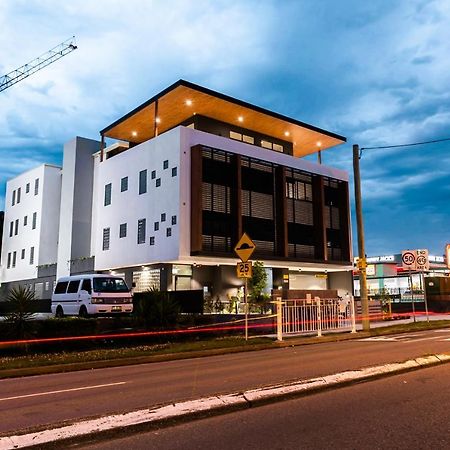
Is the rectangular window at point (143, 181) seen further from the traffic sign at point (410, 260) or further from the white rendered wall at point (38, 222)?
the traffic sign at point (410, 260)

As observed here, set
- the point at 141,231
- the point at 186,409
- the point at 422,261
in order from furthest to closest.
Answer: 1. the point at 141,231
2. the point at 422,261
3. the point at 186,409

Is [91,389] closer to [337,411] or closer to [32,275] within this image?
[337,411]

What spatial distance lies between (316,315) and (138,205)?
22.9 metres

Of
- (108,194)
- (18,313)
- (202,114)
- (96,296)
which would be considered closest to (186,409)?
(18,313)

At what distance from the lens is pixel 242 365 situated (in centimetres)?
1187

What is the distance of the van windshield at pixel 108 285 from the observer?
76.6ft

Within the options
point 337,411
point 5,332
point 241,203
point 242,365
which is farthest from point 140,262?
point 337,411

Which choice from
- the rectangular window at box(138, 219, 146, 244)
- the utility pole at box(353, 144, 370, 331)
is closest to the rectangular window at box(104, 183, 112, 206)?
the rectangular window at box(138, 219, 146, 244)

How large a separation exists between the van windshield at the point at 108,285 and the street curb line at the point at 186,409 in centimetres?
1642

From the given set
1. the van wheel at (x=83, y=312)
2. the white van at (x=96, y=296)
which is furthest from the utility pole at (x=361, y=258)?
the van wheel at (x=83, y=312)

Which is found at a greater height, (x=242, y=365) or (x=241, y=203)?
(x=241, y=203)

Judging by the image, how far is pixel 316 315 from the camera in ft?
68.4

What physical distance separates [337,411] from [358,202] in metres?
16.5

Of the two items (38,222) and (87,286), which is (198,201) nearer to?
(87,286)
